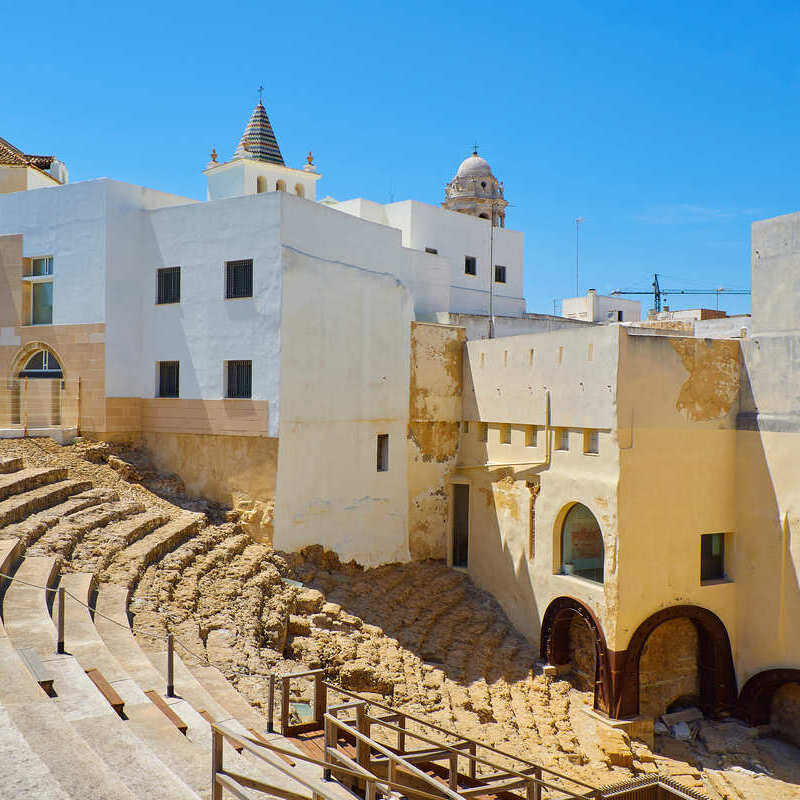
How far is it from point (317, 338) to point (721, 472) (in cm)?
929

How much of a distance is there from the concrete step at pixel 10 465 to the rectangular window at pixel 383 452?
8086 mm

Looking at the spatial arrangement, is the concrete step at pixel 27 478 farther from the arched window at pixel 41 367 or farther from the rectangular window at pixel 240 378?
the arched window at pixel 41 367

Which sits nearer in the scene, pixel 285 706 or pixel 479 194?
pixel 285 706

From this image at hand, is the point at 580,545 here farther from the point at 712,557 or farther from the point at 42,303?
the point at 42,303

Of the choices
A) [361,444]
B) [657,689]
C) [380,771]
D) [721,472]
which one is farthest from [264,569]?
[721,472]

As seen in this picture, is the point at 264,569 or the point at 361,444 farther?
the point at 361,444

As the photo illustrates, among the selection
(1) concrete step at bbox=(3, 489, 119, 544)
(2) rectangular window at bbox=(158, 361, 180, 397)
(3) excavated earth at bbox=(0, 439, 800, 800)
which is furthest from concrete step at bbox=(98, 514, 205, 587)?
(2) rectangular window at bbox=(158, 361, 180, 397)

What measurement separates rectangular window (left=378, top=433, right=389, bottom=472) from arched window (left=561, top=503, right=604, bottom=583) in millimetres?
4666

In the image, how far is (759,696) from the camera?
51.1ft

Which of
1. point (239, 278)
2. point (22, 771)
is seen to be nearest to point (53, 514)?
point (239, 278)

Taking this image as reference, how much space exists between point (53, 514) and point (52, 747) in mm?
8787

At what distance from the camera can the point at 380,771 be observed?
8.35 metres

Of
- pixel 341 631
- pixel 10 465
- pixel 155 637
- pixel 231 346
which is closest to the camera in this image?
pixel 155 637

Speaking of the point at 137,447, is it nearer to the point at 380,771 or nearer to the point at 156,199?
the point at 156,199
